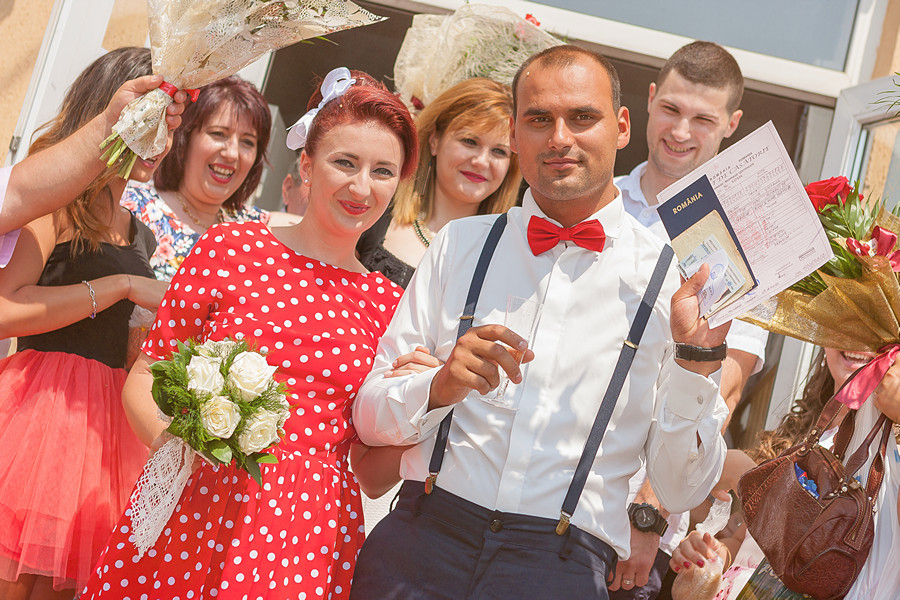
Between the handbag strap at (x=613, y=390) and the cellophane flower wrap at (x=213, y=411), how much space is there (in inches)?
27.7

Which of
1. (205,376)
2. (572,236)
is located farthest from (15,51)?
(572,236)

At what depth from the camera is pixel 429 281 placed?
242cm

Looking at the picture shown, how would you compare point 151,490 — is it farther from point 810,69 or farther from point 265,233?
point 810,69

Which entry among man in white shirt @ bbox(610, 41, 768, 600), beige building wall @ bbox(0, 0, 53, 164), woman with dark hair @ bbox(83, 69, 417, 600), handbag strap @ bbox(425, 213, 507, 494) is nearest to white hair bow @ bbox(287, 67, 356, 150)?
woman with dark hair @ bbox(83, 69, 417, 600)

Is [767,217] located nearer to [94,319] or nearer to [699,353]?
[699,353]

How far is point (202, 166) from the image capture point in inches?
144

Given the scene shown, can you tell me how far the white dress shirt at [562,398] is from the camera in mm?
2125

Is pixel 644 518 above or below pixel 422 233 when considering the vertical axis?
below

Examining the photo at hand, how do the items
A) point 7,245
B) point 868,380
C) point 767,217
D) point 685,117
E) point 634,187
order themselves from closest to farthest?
point 767,217 < point 868,380 < point 7,245 < point 685,117 < point 634,187

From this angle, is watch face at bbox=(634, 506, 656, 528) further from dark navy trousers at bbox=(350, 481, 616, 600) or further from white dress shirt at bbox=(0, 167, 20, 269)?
white dress shirt at bbox=(0, 167, 20, 269)

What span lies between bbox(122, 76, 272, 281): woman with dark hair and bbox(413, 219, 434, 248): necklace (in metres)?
0.76

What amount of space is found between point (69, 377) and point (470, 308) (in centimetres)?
141

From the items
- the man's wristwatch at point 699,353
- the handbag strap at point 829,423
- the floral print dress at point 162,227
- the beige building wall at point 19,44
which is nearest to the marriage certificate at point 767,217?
the man's wristwatch at point 699,353

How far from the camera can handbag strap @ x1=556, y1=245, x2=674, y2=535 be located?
6.86ft
